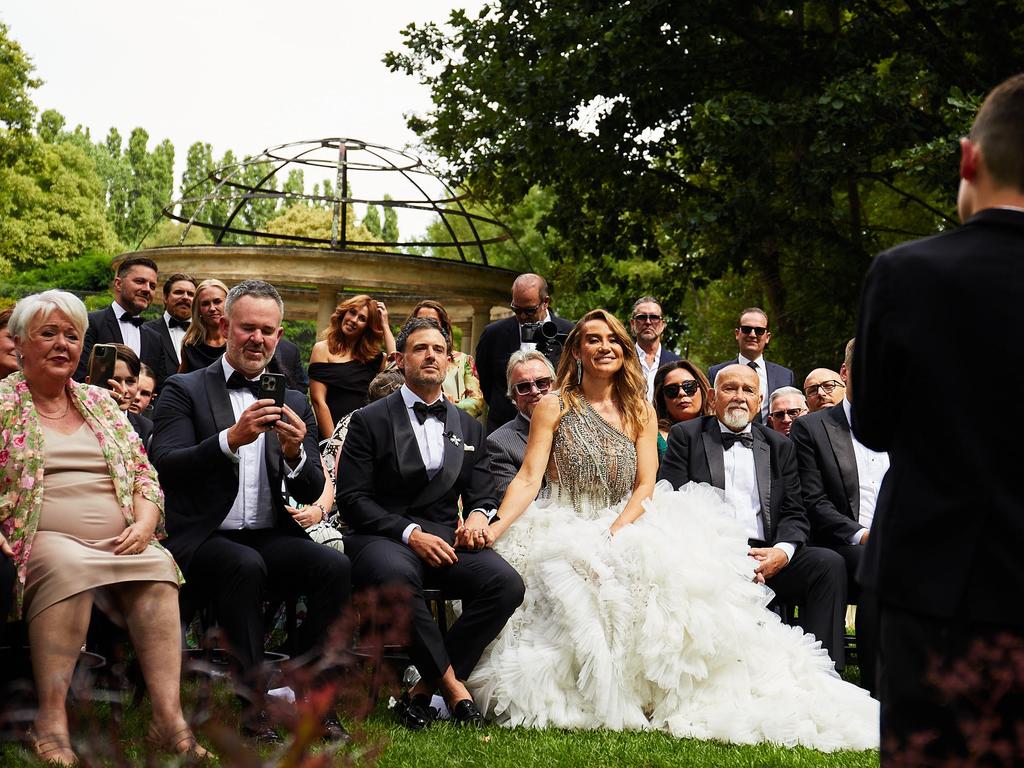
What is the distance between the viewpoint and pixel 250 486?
5523 mm

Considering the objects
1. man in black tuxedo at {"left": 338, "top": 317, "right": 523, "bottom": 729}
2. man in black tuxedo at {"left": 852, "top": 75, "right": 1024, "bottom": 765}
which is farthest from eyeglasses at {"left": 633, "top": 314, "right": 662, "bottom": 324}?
man in black tuxedo at {"left": 852, "top": 75, "right": 1024, "bottom": 765}

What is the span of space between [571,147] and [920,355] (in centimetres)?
1350

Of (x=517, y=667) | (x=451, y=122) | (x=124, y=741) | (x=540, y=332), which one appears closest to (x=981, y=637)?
(x=124, y=741)

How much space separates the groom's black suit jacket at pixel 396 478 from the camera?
19.2 feet

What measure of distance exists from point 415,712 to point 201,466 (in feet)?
5.09

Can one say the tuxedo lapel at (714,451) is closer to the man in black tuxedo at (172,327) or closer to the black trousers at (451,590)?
the black trousers at (451,590)

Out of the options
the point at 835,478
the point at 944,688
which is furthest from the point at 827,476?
the point at 944,688

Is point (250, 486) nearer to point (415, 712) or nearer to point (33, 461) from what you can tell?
point (33, 461)

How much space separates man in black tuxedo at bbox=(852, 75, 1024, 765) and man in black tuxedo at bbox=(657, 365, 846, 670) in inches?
159

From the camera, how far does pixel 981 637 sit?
2330 mm

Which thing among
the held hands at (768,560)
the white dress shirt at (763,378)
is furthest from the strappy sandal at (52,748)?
the white dress shirt at (763,378)

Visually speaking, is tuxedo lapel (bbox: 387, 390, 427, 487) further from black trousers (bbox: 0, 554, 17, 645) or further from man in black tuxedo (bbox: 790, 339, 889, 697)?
man in black tuxedo (bbox: 790, 339, 889, 697)

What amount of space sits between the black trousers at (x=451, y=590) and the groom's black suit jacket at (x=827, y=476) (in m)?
2.18

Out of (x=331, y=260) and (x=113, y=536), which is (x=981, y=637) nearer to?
(x=113, y=536)
